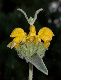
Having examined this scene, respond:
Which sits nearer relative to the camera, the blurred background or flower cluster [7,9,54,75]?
flower cluster [7,9,54,75]

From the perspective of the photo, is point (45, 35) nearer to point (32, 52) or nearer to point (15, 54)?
point (32, 52)

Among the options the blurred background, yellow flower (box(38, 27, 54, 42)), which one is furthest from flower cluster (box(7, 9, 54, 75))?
the blurred background

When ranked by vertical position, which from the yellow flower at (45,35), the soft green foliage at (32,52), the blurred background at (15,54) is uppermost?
the blurred background at (15,54)

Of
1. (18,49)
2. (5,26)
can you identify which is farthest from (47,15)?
(18,49)

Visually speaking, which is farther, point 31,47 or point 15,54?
point 15,54

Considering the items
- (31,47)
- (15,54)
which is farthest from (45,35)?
(15,54)

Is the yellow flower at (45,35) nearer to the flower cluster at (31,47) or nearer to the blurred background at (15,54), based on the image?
the flower cluster at (31,47)

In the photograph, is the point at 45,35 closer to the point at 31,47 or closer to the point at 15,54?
the point at 31,47

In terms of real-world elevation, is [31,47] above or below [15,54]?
below

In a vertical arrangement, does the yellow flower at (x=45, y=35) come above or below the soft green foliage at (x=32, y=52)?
above

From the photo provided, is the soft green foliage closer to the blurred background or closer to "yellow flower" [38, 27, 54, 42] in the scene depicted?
"yellow flower" [38, 27, 54, 42]

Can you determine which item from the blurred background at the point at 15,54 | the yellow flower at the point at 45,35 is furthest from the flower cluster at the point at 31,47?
the blurred background at the point at 15,54
